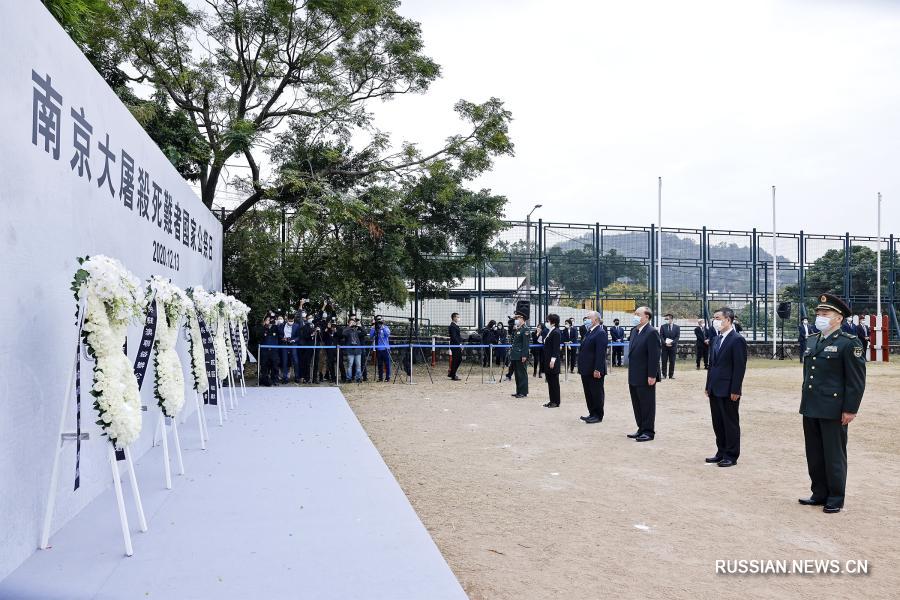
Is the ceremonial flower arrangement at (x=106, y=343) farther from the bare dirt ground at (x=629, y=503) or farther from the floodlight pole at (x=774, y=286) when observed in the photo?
the floodlight pole at (x=774, y=286)

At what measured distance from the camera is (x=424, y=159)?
59.1 feet

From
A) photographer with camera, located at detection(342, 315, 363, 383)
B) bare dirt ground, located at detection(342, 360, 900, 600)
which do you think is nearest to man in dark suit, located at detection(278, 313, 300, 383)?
photographer with camera, located at detection(342, 315, 363, 383)

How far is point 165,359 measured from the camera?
5.74m

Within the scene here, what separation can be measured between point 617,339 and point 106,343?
18.0m

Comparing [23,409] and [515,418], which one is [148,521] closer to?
[23,409]

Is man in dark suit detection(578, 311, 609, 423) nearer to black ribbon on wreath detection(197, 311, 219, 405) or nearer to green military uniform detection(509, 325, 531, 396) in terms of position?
green military uniform detection(509, 325, 531, 396)

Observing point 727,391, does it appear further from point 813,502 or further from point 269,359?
point 269,359

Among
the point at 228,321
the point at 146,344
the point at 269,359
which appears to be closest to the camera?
the point at 146,344

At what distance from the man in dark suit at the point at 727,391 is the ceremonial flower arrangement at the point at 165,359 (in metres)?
5.26

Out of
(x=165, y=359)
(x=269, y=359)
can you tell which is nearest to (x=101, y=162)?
(x=165, y=359)

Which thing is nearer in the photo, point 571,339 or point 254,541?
point 254,541

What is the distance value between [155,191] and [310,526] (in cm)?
481

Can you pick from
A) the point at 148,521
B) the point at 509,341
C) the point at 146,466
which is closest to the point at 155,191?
the point at 146,466

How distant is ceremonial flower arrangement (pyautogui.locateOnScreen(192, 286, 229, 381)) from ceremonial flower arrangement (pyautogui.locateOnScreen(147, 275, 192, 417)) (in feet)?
6.77
